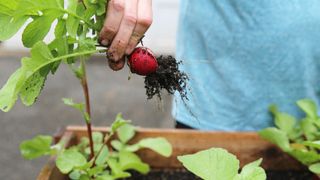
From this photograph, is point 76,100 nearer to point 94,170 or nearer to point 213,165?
point 94,170

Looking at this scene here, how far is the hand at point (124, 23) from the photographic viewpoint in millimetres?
576

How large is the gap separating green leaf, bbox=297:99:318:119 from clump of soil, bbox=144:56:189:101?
0.32 m

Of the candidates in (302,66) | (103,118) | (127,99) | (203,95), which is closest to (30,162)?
(103,118)

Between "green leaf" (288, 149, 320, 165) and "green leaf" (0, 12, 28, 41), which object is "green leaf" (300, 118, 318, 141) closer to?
"green leaf" (288, 149, 320, 165)

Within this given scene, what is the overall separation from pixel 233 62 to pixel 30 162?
63.1 inches

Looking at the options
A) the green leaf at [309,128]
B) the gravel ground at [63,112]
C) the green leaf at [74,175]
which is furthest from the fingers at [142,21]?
the gravel ground at [63,112]

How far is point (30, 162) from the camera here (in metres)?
2.36

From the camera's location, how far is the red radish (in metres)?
0.65

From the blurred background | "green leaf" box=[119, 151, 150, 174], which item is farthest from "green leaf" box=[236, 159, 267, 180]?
the blurred background

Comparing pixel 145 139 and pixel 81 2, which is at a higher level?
pixel 81 2

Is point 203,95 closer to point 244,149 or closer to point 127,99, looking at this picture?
point 244,149

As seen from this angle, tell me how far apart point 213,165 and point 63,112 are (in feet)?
7.57

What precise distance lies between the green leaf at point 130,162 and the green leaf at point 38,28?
297mm

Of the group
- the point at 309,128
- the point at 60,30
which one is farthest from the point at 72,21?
the point at 309,128
